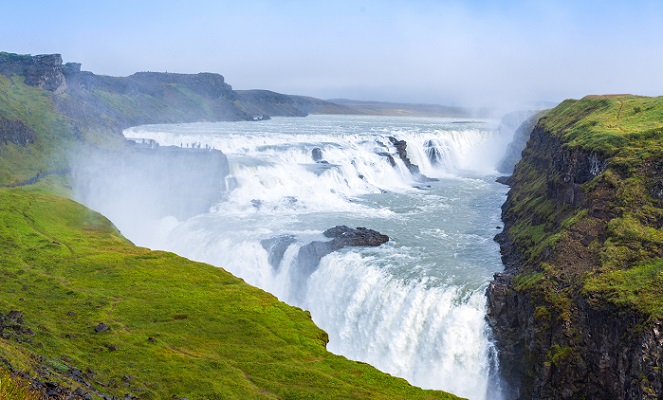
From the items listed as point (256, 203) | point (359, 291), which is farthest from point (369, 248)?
point (256, 203)

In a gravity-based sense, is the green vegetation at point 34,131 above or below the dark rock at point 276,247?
above

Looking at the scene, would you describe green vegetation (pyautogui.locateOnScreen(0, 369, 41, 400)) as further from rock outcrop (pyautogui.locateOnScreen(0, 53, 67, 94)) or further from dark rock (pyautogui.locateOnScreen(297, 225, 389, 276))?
rock outcrop (pyautogui.locateOnScreen(0, 53, 67, 94))

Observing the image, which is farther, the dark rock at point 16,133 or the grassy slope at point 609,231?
the dark rock at point 16,133

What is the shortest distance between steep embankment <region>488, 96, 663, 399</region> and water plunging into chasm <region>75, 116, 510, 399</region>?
6.89ft

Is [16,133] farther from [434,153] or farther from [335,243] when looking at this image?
[335,243]

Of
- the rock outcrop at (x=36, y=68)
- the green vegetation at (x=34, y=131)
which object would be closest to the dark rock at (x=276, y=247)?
the green vegetation at (x=34, y=131)

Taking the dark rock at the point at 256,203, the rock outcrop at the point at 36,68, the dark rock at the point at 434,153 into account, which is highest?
the rock outcrop at the point at 36,68

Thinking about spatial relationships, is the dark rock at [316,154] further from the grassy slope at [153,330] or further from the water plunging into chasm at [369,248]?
the grassy slope at [153,330]

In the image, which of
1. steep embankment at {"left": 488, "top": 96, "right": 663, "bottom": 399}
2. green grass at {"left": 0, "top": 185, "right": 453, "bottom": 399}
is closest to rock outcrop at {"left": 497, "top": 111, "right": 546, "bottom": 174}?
steep embankment at {"left": 488, "top": 96, "right": 663, "bottom": 399}

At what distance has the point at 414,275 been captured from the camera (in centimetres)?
4050

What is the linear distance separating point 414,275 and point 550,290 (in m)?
9.67

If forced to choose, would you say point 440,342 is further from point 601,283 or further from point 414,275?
point 601,283

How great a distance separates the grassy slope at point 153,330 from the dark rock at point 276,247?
9.21 metres

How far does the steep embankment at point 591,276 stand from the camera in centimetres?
2814
